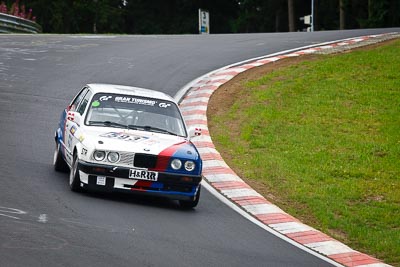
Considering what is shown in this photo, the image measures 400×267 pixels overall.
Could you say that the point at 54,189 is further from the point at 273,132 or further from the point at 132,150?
the point at 273,132

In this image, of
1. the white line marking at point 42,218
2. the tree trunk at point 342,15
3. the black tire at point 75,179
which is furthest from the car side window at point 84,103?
the tree trunk at point 342,15

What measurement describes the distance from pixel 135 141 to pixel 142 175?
0.49m

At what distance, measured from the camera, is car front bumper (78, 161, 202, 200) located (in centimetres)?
1118

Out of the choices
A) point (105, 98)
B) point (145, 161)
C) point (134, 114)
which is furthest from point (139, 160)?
point (105, 98)

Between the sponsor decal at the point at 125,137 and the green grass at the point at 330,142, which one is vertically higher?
the sponsor decal at the point at 125,137

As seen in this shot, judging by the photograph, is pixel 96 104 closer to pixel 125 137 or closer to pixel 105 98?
pixel 105 98

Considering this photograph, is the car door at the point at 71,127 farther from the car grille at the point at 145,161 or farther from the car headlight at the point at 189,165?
the car headlight at the point at 189,165

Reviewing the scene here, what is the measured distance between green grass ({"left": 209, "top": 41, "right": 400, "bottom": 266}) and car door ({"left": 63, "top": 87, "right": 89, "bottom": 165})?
2.82m

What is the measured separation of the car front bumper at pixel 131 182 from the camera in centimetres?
1118

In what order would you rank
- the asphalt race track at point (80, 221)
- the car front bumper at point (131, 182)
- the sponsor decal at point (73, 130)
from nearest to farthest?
the asphalt race track at point (80, 221), the car front bumper at point (131, 182), the sponsor decal at point (73, 130)

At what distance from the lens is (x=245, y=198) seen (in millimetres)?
12695

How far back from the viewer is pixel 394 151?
15695 millimetres

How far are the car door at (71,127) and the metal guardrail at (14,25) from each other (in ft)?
68.7

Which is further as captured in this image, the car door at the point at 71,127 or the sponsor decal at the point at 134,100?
the sponsor decal at the point at 134,100
